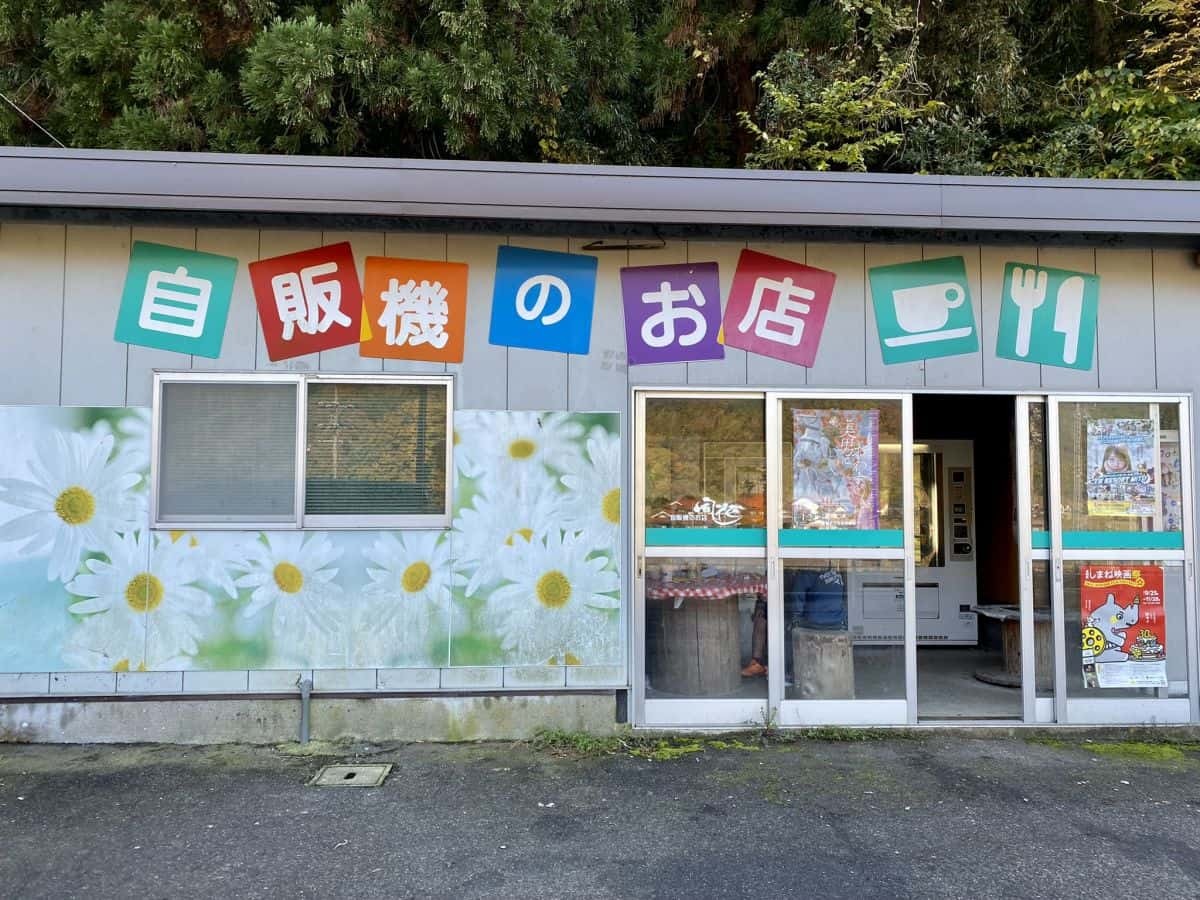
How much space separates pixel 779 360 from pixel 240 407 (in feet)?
11.5

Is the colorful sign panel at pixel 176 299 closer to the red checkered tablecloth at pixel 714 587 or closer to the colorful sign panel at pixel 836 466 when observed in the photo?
the red checkered tablecloth at pixel 714 587

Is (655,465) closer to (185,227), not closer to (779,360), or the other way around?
(779,360)

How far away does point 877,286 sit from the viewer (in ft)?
17.8

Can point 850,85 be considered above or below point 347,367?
above

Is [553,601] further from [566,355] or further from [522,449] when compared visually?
[566,355]

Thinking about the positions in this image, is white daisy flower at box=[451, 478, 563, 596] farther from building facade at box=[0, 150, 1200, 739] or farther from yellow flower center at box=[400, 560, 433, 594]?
yellow flower center at box=[400, 560, 433, 594]

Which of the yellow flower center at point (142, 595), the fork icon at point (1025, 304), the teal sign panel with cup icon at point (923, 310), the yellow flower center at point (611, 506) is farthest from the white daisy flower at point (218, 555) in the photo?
the fork icon at point (1025, 304)

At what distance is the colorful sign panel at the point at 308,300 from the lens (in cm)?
517

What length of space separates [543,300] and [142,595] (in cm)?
308

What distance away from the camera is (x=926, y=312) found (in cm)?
544

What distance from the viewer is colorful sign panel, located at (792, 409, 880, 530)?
5.44m

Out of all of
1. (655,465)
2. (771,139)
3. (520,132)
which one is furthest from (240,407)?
(771,139)

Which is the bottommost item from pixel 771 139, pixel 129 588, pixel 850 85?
pixel 129 588

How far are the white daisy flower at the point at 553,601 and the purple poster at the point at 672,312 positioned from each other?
1.34 m
